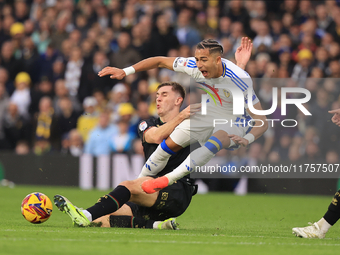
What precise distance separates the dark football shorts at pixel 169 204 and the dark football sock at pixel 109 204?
1.45 ft

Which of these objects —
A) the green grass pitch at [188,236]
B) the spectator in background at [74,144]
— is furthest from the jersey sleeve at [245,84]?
the spectator in background at [74,144]

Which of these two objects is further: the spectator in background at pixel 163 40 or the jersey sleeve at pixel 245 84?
the spectator in background at pixel 163 40

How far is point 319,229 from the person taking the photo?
17.5ft

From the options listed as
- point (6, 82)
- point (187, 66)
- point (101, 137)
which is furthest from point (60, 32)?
point (187, 66)

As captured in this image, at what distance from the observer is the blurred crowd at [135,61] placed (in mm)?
10453

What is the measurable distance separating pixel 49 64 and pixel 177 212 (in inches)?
362

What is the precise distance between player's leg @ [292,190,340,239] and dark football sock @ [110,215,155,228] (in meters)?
1.65

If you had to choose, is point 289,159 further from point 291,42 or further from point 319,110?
point 291,42

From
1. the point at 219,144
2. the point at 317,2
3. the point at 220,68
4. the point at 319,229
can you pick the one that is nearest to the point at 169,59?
the point at 220,68

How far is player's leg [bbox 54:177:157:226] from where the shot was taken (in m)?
5.41

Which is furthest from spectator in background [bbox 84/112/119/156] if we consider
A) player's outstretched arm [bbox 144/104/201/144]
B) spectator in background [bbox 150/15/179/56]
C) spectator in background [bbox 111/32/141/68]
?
player's outstretched arm [bbox 144/104/201/144]

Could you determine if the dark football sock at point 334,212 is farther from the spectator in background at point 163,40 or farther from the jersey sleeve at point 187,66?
the spectator in background at point 163,40

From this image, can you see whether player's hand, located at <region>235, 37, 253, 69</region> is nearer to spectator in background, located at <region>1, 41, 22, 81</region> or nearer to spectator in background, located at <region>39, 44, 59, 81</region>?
spectator in background, located at <region>39, 44, 59, 81</region>

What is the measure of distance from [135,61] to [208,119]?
646 centimetres
